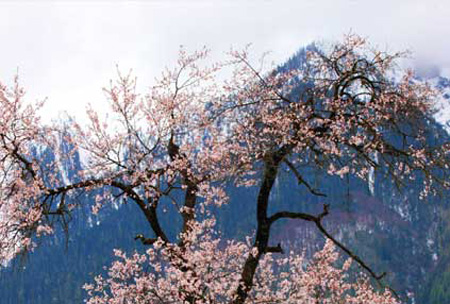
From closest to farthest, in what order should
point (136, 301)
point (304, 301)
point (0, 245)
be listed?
point (0, 245) → point (136, 301) → point (304, 301)

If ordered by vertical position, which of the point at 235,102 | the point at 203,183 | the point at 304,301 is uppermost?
the point at 235,102

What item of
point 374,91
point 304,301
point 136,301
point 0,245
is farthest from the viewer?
point 304,301

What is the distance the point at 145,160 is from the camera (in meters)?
14.0

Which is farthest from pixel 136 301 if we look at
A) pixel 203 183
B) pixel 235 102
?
pixel 235 102

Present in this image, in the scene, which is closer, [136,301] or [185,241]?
[185,241]

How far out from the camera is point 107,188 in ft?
51.2

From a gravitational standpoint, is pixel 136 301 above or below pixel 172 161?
below

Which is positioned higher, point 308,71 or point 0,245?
point 308,71

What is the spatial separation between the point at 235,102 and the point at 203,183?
6.82 feet

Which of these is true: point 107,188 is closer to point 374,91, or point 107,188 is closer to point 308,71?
point 308,71

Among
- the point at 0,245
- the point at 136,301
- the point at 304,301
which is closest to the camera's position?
the point at 0,245

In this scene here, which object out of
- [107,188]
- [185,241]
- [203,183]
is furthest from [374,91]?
[107,188]

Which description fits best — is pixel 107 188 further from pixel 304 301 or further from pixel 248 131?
pixel 304 301

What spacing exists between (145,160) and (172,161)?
105 cm
